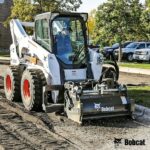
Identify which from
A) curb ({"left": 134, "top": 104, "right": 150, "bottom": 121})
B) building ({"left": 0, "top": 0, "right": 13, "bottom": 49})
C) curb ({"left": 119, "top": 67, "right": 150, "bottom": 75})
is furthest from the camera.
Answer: building ({"left": 0, "top": 0, "right": 13, "bottom": 49})

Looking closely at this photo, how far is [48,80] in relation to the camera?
11508 millimetres

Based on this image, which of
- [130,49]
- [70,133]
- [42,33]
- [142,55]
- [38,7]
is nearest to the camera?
[70,133]

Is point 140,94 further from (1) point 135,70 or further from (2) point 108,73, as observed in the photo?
(1) point 135,70

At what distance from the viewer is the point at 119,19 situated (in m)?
31.1

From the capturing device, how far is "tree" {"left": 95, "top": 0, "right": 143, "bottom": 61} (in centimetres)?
3095

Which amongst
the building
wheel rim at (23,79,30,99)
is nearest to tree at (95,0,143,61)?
wheel rim at (23,79,30,99)

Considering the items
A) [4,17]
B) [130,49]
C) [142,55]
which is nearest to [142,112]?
[142,55]

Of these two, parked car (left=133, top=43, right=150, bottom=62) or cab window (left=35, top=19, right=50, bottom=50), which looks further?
parked car (left=133, top=43, right=150, bottom=62)

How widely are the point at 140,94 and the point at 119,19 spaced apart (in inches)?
693

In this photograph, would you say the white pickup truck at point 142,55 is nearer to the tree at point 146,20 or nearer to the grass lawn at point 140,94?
the tree at point 146,20

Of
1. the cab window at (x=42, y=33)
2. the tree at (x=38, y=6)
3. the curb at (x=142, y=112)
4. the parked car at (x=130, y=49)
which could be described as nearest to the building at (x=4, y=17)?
the tree at (x=38, y=6)

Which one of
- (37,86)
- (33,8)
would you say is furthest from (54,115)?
(33,8)

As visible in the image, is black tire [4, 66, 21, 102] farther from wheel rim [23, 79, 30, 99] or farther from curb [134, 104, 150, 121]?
curb [134, 104, 150, 121]

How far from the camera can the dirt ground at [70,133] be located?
8453mm
